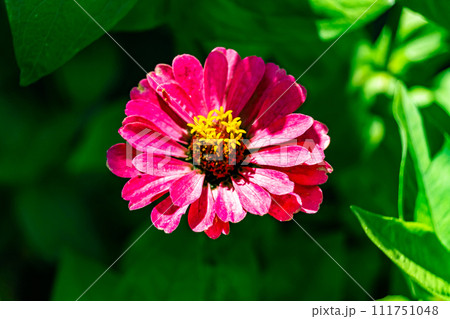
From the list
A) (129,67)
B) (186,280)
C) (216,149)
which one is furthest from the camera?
(129,67)

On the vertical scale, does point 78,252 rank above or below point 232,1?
below

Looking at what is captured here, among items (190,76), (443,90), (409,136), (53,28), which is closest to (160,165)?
(190,76)

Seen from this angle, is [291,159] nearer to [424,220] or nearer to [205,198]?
[205,198]

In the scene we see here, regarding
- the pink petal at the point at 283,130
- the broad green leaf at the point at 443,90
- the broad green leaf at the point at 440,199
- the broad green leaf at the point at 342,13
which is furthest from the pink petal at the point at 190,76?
the broad green leaf at the point at 443,90

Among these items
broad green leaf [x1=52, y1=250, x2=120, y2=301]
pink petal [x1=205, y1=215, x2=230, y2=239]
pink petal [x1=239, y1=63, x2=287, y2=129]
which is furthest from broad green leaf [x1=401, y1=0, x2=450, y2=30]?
broad green leaf [x1=52, y1=250, x2=120, y2=301]

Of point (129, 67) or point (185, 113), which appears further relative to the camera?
point (129, 67)

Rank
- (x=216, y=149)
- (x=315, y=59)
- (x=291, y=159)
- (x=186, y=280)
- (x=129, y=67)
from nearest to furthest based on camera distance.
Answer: (x=291, y=159), (x=216, y=149), (x=186, y=280), (x=315, y=59), (x=129, y=67)

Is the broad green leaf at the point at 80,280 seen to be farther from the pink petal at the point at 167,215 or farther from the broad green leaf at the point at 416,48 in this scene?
the broad green leaf at the point at 416,48

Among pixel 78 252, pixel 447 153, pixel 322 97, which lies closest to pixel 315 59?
pixel 322 97
